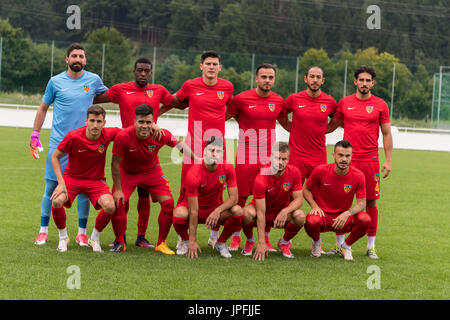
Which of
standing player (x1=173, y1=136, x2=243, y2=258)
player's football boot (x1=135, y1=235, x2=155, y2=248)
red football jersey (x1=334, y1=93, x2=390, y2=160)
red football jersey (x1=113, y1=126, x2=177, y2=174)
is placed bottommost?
player's football boot (x1=135, y1=235, x2=155, y2=248)

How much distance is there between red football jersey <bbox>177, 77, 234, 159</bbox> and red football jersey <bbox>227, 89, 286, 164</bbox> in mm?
187

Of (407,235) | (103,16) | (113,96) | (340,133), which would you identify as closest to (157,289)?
(113,96)

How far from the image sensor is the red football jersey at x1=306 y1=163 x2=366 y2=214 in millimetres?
6710

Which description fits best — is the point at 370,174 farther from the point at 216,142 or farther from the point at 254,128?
the point at 216,142

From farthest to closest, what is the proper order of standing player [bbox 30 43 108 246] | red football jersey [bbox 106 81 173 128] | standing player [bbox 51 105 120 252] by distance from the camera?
red football jersey [bbox 106 81 173 128] → standing player [bbox 30 43 108 246] → standing player [bbox 51 105 120 252]

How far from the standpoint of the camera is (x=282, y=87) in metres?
31.6

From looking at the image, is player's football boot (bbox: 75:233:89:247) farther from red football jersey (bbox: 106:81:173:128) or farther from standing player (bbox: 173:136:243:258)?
red football jersey (bbox: 106:81:173:128)

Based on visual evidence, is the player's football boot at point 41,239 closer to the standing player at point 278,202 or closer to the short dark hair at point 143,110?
the short dark hair at point 143,110

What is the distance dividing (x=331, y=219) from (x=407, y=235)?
1.94m

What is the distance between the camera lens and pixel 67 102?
6934 mm

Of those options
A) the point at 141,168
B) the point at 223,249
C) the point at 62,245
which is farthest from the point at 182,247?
the point at 62,245

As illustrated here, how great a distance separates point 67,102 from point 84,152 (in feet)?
2.36

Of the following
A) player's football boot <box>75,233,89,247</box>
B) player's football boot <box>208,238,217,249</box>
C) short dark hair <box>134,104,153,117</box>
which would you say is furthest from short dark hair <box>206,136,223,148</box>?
player's football boot <box>75,233,89,247</box>

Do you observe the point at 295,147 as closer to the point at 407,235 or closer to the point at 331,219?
the point at 331,219
